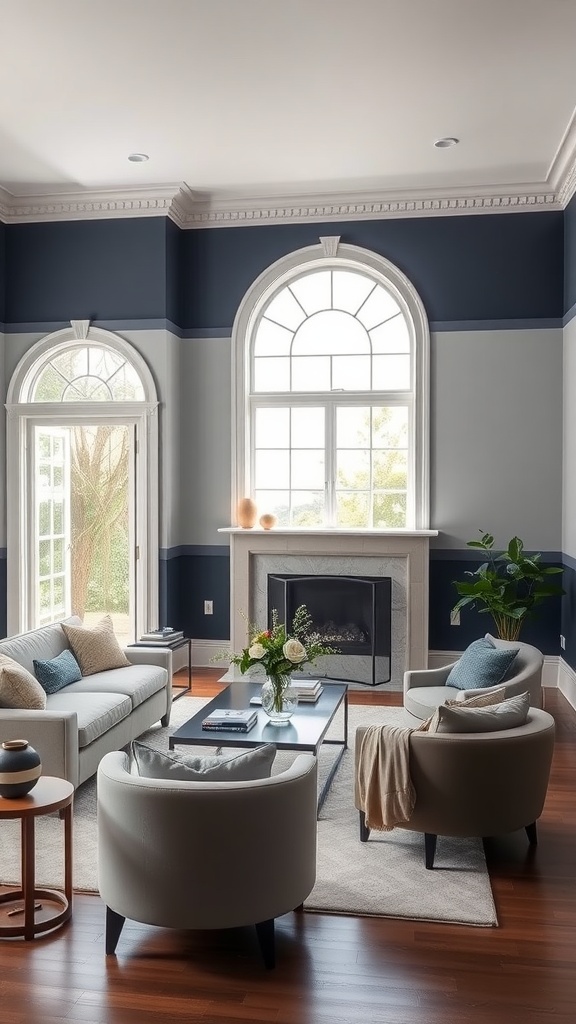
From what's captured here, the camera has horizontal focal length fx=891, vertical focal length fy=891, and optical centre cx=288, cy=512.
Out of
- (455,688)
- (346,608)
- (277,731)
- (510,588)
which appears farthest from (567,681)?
(277,731)

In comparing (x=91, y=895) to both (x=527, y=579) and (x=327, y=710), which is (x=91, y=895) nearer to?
(x=327, y=710)

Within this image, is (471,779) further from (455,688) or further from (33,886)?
(33,886)

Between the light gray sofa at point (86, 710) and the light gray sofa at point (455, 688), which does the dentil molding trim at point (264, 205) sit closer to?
the light gray sofa at point (86, 710)

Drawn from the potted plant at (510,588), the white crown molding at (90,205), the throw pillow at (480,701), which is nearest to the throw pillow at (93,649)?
the throw pillow at (480,701)

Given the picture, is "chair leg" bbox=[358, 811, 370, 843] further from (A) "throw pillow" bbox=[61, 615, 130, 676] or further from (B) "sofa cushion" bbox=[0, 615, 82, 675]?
(A) "throw pillow" bbox=[61, 615, 130, 676]

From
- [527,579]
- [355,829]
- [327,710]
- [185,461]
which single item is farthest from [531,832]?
[185,461]

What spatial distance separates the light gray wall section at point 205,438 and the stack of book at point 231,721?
318cm

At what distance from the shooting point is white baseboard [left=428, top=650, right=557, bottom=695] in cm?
705

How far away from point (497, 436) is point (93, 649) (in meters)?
3.62

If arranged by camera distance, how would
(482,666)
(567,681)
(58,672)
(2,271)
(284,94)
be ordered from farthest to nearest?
(2,271) → (567,681) → (284,94) → (58,672) → (482,666)

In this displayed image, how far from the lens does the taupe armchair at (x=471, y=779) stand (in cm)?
357

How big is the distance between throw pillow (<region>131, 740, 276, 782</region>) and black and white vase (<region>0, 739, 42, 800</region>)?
0.43m

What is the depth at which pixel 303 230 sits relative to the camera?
736cm

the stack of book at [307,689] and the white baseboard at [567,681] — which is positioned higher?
the stack of book at [307,689]
